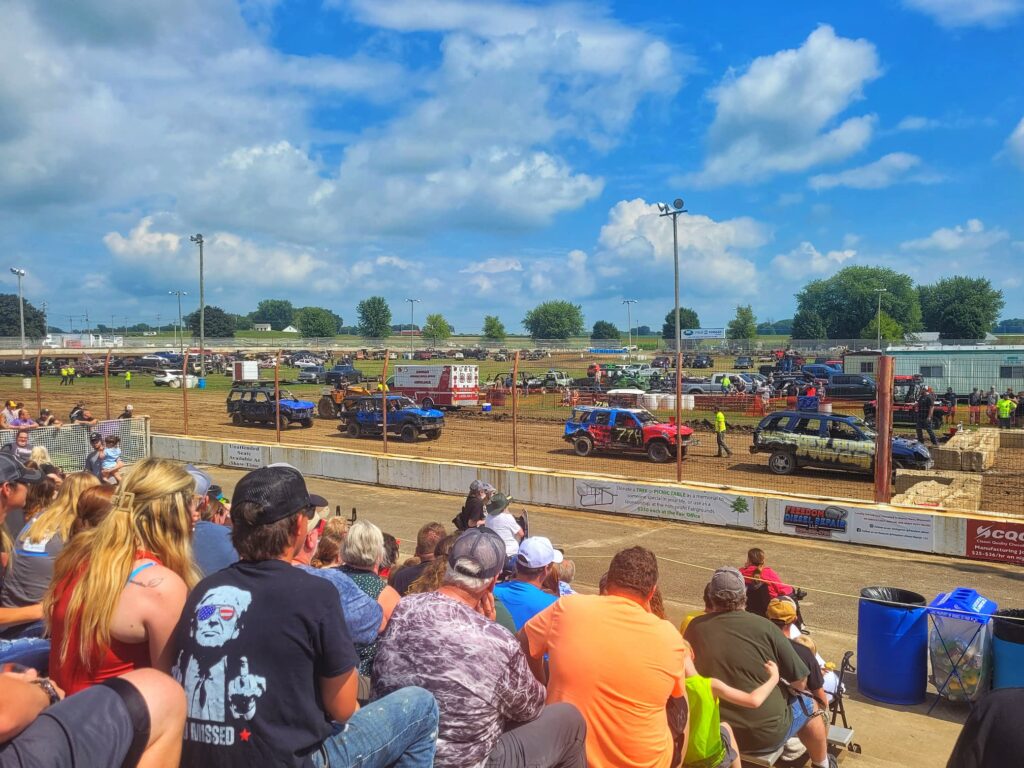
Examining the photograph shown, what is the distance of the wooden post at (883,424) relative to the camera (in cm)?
1317

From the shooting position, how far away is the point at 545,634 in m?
3.86

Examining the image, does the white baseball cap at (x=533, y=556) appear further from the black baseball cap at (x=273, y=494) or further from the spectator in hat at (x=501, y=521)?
the spectator in hat at (x=501, y=521)

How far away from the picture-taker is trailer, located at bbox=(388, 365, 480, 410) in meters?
36.0

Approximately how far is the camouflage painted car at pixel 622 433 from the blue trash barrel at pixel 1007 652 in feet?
53.9

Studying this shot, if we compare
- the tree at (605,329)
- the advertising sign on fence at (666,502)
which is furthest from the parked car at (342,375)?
the tree at (605,329)

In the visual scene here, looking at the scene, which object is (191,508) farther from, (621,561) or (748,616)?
(748,616)

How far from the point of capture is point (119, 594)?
2.91 meters

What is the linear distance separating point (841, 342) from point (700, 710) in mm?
66119

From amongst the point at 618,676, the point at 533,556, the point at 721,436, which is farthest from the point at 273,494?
the point at 721,436

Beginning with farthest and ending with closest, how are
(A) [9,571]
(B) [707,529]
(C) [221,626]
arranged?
(B) [707,529], (A) [9,571], (C) [221,626]

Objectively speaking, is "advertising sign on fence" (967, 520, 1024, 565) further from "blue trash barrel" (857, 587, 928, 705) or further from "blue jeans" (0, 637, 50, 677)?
"blue jeans" (0, 637, 50, 677)

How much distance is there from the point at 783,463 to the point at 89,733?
822 inches

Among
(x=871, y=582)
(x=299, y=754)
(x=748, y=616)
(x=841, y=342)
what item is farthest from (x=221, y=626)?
(x=841, y=342)

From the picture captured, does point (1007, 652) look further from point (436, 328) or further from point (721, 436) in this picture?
point (436, 328)
